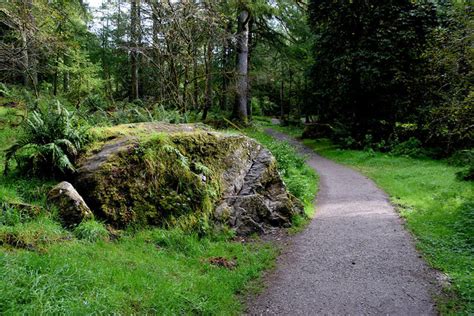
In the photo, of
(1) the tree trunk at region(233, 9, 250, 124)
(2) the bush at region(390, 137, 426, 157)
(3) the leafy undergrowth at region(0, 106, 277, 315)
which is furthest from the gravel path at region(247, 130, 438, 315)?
(1) the tree trunk at region(233, 9, 250, 124)

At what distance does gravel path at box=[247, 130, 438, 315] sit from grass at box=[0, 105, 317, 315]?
1.59 ft

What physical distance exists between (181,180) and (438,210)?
6.27 meters

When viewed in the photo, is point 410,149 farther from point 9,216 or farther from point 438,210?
point 9,216

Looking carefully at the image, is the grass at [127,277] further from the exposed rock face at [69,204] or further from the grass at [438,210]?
the grass at [438,210]

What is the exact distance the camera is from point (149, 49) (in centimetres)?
1143

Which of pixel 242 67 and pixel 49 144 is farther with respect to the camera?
pixel 242 67

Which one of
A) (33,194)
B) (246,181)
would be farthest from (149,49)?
(33,194)

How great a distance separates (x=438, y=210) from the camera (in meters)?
8.35

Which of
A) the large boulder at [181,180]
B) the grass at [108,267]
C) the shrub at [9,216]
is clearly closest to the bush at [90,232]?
the grass at [108,267]

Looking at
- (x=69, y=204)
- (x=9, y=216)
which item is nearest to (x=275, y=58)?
(x=69, y=204)

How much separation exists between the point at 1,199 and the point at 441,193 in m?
10.4

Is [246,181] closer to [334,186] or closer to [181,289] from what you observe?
[181,289]

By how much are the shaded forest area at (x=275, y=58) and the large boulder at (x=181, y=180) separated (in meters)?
2.28

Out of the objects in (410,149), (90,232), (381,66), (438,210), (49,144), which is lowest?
(438,210)
